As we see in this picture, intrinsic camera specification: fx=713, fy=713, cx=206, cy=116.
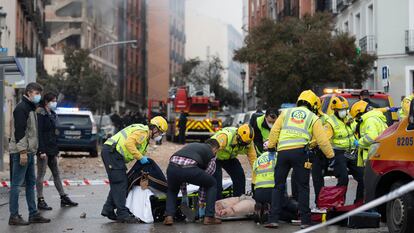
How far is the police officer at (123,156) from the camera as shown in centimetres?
1014

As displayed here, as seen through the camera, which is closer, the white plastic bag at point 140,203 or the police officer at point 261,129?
the white plastic bag at point 140,203

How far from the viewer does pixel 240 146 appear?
10727 mm

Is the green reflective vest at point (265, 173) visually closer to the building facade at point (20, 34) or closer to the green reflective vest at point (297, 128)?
the green reflective vest at point (297, 128)

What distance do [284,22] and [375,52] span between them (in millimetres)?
5125

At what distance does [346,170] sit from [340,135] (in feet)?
2.15

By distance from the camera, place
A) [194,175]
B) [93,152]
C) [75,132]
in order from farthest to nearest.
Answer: [93,152], [75,132], [194,175]

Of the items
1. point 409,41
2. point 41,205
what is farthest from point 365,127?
point 409,41

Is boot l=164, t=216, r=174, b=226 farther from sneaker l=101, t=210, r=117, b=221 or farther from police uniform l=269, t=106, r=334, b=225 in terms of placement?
police uniform l=269, t=106, r=334, b=225

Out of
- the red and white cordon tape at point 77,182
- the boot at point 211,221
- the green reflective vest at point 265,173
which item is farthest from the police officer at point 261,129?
the red and white cordon tape at point 77,182

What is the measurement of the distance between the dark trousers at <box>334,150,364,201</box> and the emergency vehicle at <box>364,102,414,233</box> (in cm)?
169

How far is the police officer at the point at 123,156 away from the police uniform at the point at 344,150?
8.67 ft

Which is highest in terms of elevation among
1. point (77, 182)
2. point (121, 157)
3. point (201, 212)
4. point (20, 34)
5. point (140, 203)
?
point (20, 34)

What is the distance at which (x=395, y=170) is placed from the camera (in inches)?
318

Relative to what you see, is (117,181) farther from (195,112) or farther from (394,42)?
(195,112)
